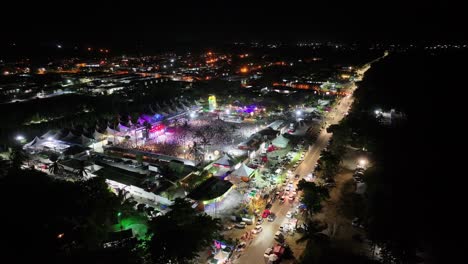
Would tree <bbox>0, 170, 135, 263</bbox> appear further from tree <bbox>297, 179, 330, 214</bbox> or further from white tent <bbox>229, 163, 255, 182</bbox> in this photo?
tree <bbox>297, 179, 330, 214</bbox>

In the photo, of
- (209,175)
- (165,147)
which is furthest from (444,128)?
(165,147)

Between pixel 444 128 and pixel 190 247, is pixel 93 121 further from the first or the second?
pixel 444 128

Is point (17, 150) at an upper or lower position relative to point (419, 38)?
lower

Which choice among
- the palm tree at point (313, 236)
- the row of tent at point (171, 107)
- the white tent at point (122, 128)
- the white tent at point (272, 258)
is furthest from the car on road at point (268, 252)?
the row of tent at point (171, 107)

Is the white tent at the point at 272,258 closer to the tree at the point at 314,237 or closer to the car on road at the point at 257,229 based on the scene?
the tree at the point at 314,237

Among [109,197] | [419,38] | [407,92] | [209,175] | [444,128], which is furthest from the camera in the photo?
[419,38]
